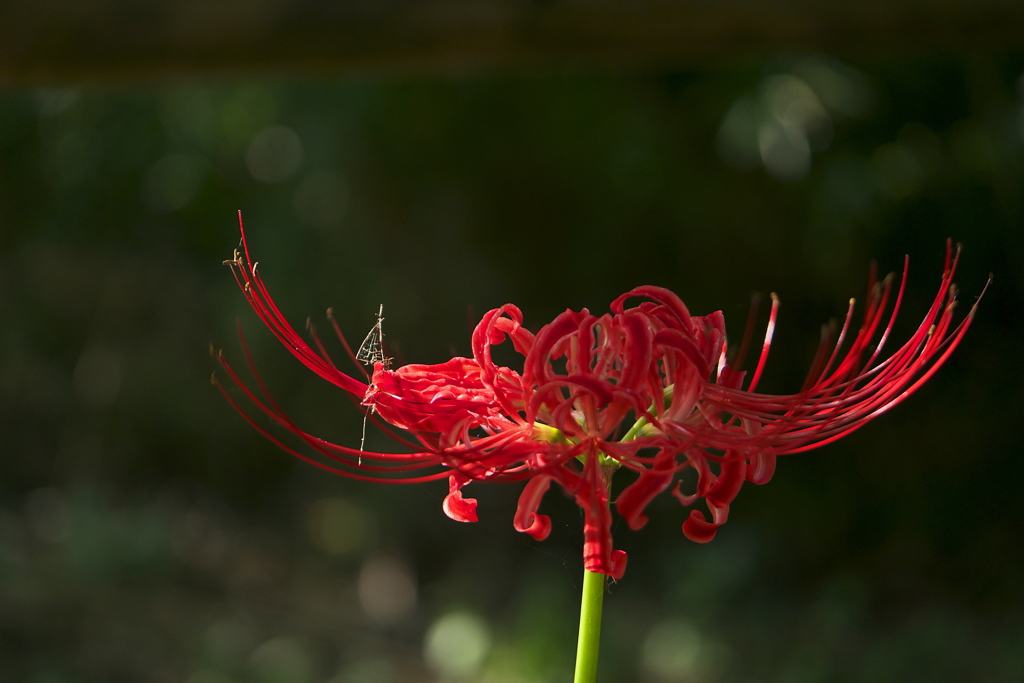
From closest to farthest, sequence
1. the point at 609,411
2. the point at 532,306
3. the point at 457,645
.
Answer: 1. the point at 609,411
2. the point at 457,645
3. the point at 532,306

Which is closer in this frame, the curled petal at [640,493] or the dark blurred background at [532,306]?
the curled petal at [640,493]

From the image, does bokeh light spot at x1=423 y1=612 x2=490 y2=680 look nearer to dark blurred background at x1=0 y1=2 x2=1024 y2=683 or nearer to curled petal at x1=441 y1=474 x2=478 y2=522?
dark blurred background at x1=0 y1=2 x2=1024 y2=683

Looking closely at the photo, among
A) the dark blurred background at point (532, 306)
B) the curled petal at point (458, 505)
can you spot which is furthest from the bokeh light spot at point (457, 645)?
the curled petal at point (458, 505)

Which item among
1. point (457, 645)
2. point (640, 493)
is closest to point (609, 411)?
point (640, 493)

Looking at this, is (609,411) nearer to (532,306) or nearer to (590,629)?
(590,629)

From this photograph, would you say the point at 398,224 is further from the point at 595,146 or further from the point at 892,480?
the point at 892,480

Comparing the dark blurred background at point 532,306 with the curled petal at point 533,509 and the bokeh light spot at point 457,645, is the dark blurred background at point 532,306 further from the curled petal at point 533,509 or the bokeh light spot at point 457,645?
the curled petal at point 533,509

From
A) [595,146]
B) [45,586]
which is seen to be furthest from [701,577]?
[45,586]
